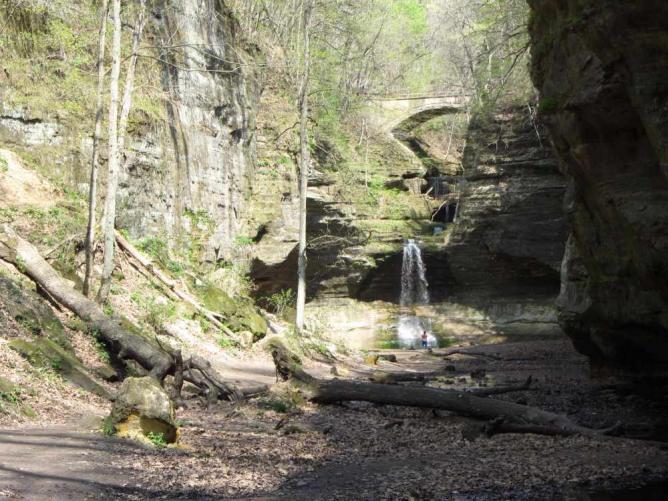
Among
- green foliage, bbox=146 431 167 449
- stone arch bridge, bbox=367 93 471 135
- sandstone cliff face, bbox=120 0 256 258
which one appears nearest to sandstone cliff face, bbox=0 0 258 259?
sandstone cliff face, bbox=120 0 256 258

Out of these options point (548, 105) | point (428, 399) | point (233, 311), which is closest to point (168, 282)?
point (233, 311)

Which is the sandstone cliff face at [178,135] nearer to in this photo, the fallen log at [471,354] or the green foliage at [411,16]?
the fallen log at [471,354]

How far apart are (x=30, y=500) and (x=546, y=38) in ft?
34.6

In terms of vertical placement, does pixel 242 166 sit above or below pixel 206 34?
below

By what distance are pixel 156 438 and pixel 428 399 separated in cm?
482

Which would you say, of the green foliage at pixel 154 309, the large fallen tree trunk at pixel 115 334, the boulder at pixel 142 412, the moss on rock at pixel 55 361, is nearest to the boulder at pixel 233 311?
the green foliage at pixel 154 309

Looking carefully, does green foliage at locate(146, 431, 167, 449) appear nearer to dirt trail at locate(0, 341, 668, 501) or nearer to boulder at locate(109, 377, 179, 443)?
boulder at locate(109, 377, 179, 443)

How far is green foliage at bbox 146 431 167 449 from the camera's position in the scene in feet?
24.1

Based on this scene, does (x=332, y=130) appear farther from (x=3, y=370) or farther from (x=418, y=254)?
(x=3, y=370)

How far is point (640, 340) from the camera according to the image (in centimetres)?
1328

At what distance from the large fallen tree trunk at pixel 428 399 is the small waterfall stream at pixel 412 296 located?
2008 cm

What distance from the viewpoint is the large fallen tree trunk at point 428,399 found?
9523mm

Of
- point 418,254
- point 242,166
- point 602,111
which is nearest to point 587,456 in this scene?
point 602,111

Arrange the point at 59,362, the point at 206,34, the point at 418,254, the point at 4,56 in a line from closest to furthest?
the point at 59,362
the point at 4,56
the point at 206,34
the point at 418,254
